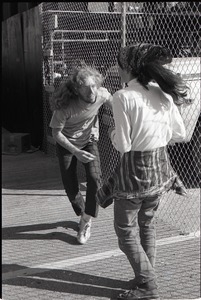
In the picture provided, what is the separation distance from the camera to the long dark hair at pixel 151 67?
3.20 metres

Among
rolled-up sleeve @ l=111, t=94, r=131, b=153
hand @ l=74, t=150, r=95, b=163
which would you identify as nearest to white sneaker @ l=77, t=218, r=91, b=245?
hand @ l=74, t=150, r=95, b=163

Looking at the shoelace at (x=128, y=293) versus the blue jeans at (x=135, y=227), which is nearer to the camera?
the blue jeans at (x=135, y=227)

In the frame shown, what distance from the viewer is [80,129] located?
4605mm

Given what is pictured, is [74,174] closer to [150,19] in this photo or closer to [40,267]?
[40,267]

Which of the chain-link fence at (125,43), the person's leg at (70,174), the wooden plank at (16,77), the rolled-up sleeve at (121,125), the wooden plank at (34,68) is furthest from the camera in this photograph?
the wooden plank at (16,77)

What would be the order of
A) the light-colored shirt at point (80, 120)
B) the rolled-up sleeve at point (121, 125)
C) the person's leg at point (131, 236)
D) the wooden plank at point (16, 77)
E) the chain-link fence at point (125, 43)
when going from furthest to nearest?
1. the wooden plank at point (16, 77)
2. the chain-link fence at point (125, 43)
3. the light-colored shirt at point (80, 120)
4. the person's leg at point (131, 236)
5. the rolled-up sleeve at point (121, 125)

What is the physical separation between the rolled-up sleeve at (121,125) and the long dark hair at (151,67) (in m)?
0.22

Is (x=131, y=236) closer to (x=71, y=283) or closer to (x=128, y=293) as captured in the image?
(x=128, y=293)

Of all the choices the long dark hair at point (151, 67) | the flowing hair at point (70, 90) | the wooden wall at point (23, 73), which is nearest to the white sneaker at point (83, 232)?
the flowing hair at point (70, 90)

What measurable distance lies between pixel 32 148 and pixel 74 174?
517cm

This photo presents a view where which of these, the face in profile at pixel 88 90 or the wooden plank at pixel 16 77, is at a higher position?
the face in profile at pixel 88 90

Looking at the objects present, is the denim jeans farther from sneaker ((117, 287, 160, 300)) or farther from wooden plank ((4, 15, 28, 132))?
wooden plank ((4, 15, 28, 132))

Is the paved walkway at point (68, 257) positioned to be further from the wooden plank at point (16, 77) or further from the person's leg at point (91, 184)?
the wooden plank at point (16, 77)

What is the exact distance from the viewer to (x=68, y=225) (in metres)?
5.31
